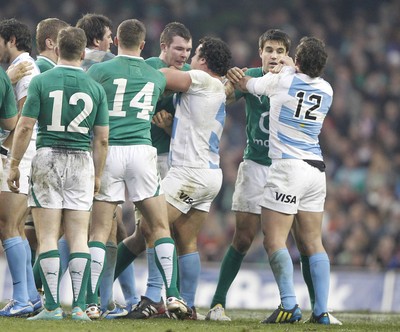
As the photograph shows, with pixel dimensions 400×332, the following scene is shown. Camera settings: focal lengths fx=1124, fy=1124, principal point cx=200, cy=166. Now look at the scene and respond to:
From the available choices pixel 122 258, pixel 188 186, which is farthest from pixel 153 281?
pixel 188 186

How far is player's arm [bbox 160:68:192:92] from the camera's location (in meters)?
10.3

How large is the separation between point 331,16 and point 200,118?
14650 millimetres

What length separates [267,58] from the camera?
35.7 ft

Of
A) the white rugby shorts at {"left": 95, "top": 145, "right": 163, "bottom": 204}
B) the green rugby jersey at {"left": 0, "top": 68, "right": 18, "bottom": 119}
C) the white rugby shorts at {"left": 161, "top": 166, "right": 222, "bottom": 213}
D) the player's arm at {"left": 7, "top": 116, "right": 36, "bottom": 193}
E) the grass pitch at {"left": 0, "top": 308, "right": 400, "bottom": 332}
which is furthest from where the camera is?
the white rugby shorts at {"left": 161, "top": 166, "right": 222, "bottom": 213}

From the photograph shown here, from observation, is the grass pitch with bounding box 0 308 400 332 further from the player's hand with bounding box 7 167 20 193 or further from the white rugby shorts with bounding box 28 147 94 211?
the player's hand with bounding box 7 167 20 193

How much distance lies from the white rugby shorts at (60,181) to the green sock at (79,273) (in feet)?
1.31

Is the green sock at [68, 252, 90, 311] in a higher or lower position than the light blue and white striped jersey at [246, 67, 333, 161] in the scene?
lower

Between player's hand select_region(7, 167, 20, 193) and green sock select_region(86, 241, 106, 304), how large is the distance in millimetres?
869

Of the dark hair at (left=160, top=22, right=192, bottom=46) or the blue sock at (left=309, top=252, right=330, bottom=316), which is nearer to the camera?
the blue sock at (left=309, top=252, right=330, bottom=316)

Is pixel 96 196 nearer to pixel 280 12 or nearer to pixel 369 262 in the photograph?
pixel 369 262

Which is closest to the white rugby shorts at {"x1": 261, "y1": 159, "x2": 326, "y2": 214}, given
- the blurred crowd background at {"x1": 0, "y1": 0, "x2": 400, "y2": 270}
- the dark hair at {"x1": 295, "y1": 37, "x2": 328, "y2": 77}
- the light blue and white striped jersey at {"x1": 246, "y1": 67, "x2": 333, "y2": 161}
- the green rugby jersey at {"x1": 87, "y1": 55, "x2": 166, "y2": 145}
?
the light blue and white striped jersey at {"x1": 246, "y1": 67, "x2": 333, "y2": 161}

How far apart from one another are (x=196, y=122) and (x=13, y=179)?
196 cm

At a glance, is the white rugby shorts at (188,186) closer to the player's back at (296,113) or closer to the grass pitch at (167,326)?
the player's back at (296,113)

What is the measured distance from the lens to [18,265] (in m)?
9.95
